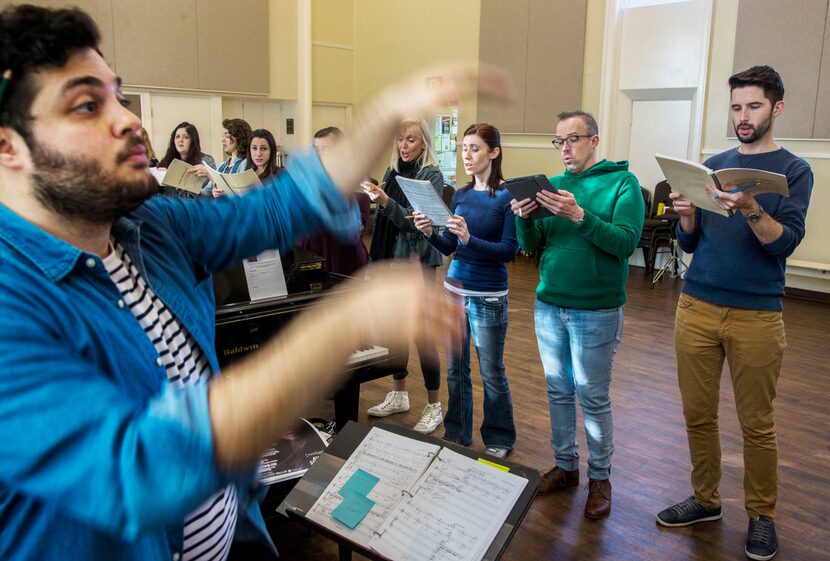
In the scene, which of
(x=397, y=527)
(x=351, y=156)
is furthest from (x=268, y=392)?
(x=397, y=527)

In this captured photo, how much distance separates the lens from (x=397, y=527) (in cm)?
181

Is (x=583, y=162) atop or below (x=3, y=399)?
atop

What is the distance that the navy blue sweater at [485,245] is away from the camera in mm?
3145

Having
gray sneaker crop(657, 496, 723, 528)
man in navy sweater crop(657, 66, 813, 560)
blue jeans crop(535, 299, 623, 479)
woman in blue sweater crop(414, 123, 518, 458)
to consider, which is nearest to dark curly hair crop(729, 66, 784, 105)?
man in navy sweater crop(657, 66, 813, 560)

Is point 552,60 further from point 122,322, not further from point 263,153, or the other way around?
point 122,322

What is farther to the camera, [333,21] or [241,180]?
[333,21]

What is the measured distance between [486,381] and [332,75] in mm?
9700

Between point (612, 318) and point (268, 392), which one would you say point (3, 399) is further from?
point (612, 318)

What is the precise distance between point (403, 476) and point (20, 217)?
1370mm

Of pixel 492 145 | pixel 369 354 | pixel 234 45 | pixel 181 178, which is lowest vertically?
pixel 369 354

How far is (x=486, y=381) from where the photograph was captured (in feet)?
10.8

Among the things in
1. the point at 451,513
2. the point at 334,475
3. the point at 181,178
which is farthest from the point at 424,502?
the point at 181,178

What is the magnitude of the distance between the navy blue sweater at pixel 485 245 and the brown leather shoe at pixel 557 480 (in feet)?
2.95

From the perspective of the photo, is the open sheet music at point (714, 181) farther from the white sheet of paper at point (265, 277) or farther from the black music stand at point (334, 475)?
the white sheet of paper at point (265, 277)
